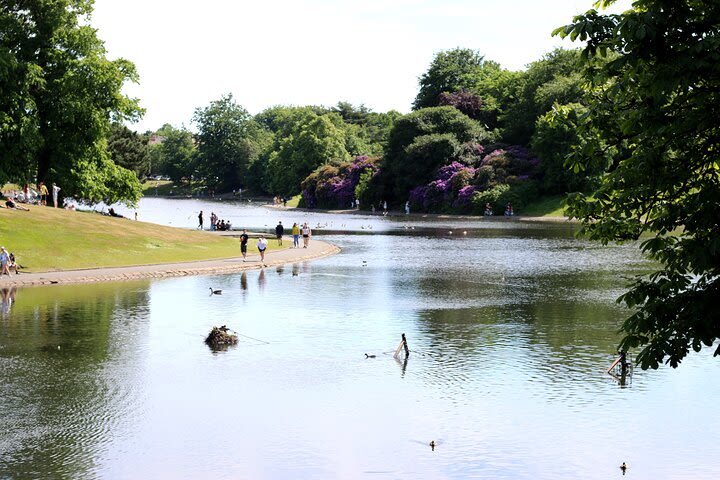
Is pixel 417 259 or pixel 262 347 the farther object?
pixel 417 259

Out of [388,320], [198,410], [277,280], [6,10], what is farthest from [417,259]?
[198,410]

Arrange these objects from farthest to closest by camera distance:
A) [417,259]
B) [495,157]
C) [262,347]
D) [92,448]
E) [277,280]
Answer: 1. [495,157]
2. [417,259]
3. [277,280]
4. [262,347]
5. [92,448]

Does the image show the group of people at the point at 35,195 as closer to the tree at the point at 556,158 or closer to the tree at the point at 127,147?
the tree at the point at 127,147

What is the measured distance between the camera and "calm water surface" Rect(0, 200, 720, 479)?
18.8 m

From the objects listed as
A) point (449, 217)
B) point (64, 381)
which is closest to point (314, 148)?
point (449, 217)

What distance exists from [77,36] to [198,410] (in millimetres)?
52611

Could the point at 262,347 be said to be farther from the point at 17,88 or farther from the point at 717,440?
the point at 17,88

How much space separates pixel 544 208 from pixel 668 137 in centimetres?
10719

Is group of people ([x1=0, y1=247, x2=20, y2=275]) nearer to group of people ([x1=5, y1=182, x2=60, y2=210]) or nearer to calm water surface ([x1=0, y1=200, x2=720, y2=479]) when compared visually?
calm water surface ([x1=0, y1=200, x2=720, y2=479])

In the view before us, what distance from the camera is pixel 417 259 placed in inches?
2472

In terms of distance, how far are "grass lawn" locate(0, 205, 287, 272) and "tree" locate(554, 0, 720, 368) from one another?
41.4 m

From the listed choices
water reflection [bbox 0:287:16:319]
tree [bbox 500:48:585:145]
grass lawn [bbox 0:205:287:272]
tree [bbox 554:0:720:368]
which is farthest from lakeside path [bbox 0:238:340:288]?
tree [bbox 500:48:585:145]

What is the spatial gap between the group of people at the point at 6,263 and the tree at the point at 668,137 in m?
39.4

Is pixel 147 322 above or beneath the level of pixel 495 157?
beneath
